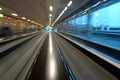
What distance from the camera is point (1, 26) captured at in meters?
21.1

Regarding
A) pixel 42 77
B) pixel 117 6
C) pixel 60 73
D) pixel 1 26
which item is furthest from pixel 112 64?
pixel 1 26

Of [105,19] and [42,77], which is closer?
[42,77]

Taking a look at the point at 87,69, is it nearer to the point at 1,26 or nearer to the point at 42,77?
the point at 42,77

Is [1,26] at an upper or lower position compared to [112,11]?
lower

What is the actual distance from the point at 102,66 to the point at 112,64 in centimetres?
85

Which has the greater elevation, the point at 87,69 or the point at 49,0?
the point at 49,0

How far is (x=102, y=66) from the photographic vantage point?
20.1ft

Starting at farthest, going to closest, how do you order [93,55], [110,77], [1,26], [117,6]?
[1,26]
[117,6]
[93,55]
[110,77]

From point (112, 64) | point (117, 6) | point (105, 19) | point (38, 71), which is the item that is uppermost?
point (117, 6)

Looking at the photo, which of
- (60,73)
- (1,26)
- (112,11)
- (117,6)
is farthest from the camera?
(1,26)

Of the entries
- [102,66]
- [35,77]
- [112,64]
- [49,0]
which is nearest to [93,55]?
[102,66]

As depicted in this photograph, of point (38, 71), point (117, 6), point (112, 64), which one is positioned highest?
point (117, 6)

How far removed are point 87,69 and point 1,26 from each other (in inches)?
685

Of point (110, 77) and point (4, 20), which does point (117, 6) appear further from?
Answer: point (4, 20)
